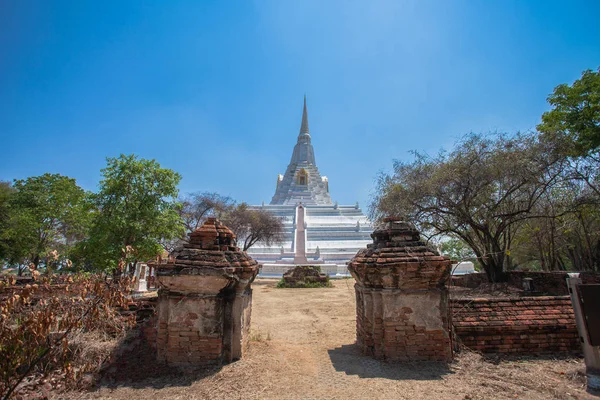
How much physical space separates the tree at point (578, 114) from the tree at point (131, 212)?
13.1m

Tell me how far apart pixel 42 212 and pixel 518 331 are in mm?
17432

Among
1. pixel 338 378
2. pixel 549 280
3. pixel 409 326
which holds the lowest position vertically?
pixel 338 378

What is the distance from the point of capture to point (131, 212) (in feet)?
38.3

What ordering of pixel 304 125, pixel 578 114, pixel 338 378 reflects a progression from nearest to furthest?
pixel 338 378 < pixel 578 114 < pixel 304 125

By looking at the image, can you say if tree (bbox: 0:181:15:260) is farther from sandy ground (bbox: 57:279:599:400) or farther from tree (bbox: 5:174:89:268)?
sandy ground (bbox: 57:279:599:400)

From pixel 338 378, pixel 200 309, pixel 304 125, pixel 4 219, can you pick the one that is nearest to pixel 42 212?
pixel 4 219

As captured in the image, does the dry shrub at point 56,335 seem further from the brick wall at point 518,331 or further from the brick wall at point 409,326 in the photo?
the brick wall at point 518,331

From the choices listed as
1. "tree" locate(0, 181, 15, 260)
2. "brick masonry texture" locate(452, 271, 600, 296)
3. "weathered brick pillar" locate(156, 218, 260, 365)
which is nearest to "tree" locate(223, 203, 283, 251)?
"tree" locate(0, 181, 15, 260)

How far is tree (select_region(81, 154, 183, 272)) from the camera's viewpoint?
1142 cm

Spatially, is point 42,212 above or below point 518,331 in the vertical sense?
above

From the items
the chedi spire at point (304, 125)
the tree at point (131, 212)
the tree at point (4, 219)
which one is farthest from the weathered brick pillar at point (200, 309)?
the chedi spire at point (304, 125)

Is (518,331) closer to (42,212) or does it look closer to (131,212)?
(131,212)

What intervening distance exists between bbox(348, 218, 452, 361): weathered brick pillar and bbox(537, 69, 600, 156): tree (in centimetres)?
891

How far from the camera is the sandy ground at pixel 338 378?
3.75m
